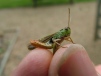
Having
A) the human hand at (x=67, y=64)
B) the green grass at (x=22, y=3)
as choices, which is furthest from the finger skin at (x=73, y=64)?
the green grass at (x=22, y=3)

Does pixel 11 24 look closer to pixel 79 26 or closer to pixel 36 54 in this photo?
pixel 79 26

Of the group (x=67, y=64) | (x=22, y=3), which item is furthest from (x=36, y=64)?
(x=22, y=3)

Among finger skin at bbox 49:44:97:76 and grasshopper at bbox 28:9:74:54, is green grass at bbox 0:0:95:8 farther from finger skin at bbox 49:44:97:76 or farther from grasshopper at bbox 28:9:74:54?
finger skin at bbox 49:44:97:76

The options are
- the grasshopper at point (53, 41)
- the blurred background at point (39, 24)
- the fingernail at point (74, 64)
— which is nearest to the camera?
the fingernail at point (74, 64)

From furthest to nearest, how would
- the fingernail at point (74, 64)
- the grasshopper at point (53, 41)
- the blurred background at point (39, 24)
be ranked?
the blurred background at point (39, 24) < the grasshopper at point (53, 41) < the fingernail at point (74, 64)

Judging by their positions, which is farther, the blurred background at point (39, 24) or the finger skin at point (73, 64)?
the blurred background at point (39, 24)

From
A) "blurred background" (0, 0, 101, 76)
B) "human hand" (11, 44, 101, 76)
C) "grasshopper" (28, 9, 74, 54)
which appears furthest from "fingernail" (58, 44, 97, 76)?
"blurred background" (0, 0, 101, 76)

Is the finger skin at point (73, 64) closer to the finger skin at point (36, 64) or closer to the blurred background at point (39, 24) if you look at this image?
the finger skin at point (36, 64)
